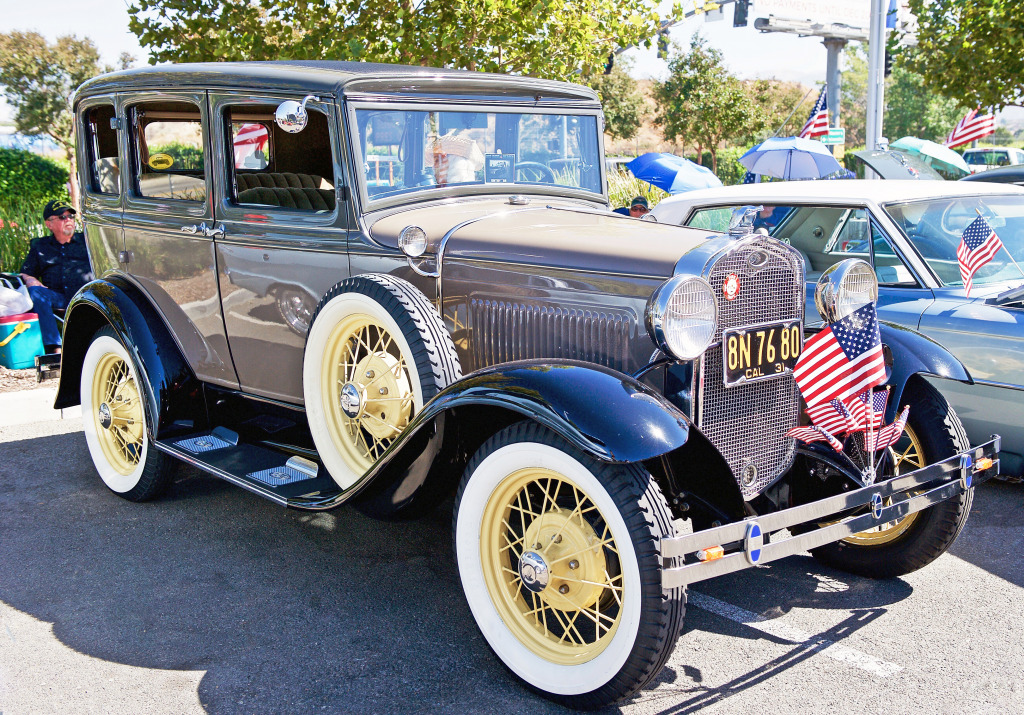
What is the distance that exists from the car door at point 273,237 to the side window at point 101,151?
847 millimetres

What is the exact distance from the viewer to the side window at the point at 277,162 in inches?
147

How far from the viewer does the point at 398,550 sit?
376cm

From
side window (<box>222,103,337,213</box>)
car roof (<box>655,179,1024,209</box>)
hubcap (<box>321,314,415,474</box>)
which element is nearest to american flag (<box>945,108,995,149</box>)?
car roof (<box>655,179,1024,209</box>)

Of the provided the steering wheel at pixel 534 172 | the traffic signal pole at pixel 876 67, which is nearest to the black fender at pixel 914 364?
the steering wheel at pixel 534 172

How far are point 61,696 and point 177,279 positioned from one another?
2.03 metres

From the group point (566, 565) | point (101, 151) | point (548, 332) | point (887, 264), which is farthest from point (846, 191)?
point (101, 151)

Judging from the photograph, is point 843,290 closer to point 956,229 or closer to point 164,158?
point 956,229

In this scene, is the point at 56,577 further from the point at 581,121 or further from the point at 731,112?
the point at 731,112

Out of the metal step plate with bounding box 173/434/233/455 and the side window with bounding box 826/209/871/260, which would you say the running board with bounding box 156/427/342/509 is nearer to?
the metal step plate with bounding box 173/434/233/455

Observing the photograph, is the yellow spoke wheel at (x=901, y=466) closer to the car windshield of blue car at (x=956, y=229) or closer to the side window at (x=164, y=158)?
the car windshield of blue car at (x=956, y=229)

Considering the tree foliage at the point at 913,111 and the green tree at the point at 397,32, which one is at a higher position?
the tree foliage at the point at 913,111

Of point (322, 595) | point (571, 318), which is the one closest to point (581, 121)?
point (571, 318)

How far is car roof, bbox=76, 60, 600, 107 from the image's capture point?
3.48 metres

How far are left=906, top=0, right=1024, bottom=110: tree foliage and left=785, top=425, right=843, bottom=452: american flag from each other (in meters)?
10.8
